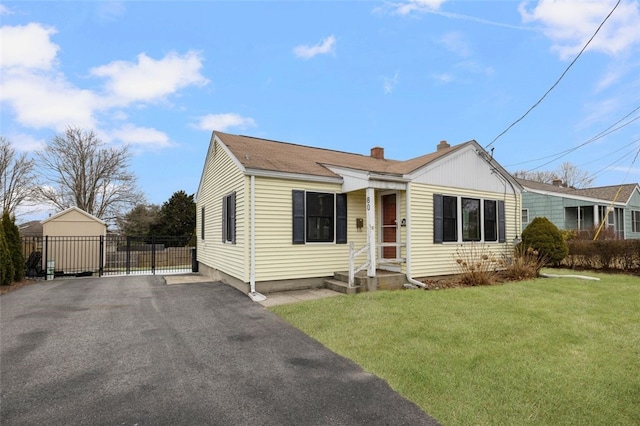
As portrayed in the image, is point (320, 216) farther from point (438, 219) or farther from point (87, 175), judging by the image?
point (87, 175)

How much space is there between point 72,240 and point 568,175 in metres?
46.9

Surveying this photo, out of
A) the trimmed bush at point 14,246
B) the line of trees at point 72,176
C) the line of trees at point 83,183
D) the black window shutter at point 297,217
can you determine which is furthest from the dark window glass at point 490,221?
the line of trees at point 72,176

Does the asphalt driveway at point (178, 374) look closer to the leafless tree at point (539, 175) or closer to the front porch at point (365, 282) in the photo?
the front porch at point (365, 282)

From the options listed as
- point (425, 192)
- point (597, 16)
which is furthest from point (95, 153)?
point (597, 16)

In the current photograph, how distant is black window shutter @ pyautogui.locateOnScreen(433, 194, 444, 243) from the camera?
9.61 m

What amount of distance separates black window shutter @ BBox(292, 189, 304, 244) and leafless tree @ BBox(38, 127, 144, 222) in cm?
2573

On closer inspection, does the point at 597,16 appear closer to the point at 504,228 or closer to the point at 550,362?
the point at 504,228

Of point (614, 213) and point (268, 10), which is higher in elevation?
point (268, 10)

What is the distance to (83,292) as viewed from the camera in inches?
350

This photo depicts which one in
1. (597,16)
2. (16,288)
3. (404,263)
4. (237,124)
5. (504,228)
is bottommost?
(16,288)

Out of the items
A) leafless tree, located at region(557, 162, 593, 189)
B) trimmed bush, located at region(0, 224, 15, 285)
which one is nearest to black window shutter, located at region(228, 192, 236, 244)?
trimmed bush, located at region(0, 224, 15, 285)

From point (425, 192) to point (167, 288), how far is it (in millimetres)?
7913

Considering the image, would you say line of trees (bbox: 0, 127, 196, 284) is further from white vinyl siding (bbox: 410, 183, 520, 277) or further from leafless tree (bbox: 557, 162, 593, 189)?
leafless tree (bbox: 557, 162, 593, 189)

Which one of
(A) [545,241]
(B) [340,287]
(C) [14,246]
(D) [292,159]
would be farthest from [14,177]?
(A) [545,241]
